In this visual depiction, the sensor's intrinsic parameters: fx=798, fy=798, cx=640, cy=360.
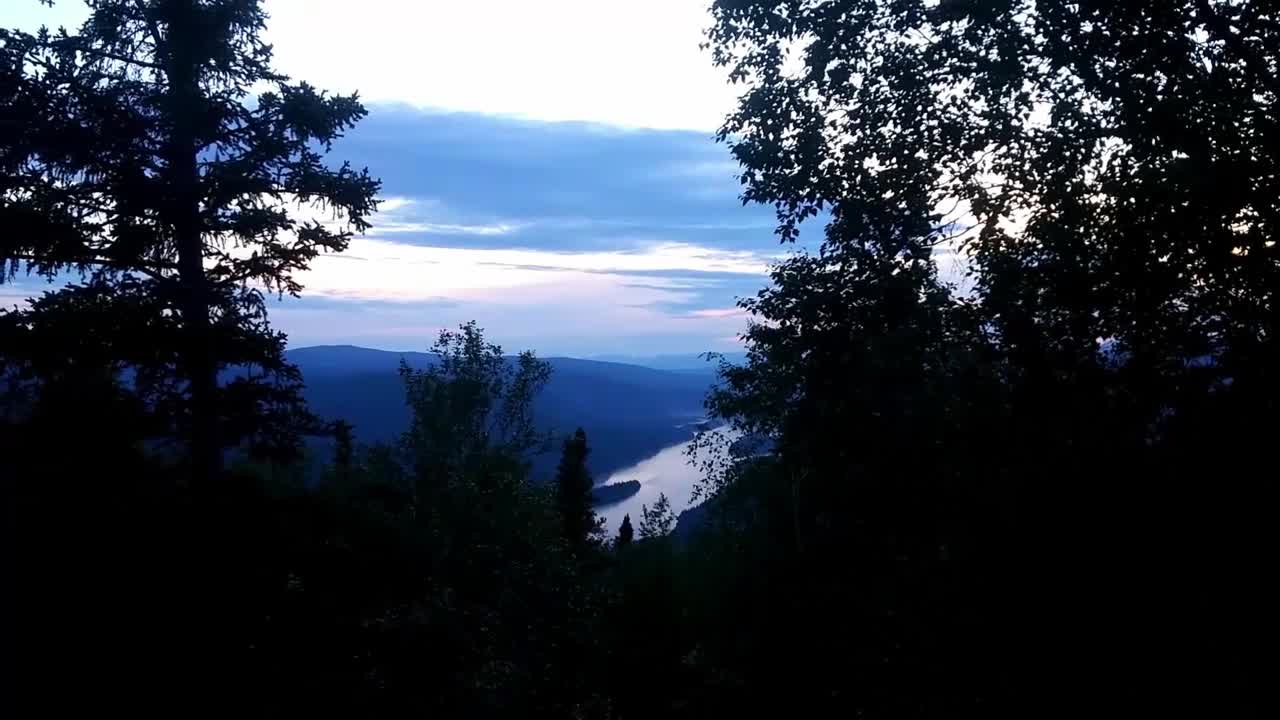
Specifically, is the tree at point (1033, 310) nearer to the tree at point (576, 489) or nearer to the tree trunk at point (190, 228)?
the tree trunk at point (190, 228)

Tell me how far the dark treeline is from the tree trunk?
6 centimetres

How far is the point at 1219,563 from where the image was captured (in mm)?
6727

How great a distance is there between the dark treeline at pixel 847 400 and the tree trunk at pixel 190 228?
0.06m

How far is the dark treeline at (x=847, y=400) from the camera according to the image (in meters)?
7.00

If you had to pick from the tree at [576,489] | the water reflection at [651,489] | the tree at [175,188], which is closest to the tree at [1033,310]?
the tree at [175,188]

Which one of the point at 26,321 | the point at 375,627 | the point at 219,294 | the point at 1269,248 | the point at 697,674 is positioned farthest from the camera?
the point at 697,674

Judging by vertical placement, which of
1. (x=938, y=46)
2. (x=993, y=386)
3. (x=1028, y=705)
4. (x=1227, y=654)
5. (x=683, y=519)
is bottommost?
(x=683, y=519)

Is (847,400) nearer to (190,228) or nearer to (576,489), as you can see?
(190,228)

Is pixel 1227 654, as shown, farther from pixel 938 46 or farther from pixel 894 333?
pixel 938 46

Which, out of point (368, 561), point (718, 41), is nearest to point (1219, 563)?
point (718, 41)

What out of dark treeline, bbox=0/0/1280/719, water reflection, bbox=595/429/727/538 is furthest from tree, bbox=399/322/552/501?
water reflection, bbox=595/429/727/538

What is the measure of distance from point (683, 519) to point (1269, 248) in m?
114

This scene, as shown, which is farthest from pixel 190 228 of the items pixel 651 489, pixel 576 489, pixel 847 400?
pixel 651 489

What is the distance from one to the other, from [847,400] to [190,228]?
11734 mm
